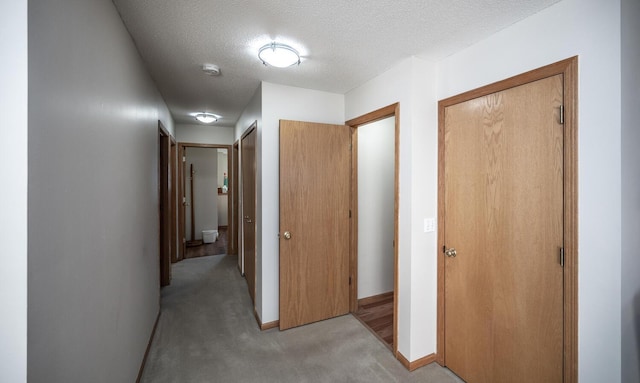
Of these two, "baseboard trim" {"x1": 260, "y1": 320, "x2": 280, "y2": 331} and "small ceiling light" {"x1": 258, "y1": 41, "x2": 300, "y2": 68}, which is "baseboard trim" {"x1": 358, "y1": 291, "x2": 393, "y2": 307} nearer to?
"baseboard trim" {"x1": 260, "y1": 320, "x2": 280, "y2": 331}

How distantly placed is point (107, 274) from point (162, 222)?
2305 millimetres

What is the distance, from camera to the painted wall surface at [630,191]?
1174 millimetres

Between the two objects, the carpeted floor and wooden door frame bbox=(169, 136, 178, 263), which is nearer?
the carpeted floor

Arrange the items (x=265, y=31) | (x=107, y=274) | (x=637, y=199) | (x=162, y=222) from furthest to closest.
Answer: (x=162, y=222)
(x=265, y=31)
(x=107, y=274)
(x=637, y=199)

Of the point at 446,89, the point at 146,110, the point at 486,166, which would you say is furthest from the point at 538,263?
the point at 146,110

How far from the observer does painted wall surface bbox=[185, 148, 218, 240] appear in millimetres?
6094

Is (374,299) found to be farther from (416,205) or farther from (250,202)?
(250,202)

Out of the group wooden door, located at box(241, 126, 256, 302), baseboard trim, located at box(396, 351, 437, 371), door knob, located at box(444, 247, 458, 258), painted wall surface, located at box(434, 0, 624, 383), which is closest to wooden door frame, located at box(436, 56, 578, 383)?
painted wall surface, located at box(434, 0, 624, 383)

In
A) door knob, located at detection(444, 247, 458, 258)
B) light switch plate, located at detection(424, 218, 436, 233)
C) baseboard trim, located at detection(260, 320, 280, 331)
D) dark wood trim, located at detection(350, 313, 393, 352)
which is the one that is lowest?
dark wood trim, located at detection(350, 313, 393, 352)

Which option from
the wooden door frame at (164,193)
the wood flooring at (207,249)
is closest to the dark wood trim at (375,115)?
the wooden door frame at (164,193)

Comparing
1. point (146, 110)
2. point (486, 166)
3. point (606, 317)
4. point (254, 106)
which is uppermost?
point (254, 106)

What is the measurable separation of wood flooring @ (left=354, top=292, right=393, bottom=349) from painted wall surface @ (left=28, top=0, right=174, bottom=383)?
2037 mm

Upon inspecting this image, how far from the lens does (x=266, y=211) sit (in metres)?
2.68

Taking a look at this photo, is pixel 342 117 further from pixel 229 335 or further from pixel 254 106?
pixel 229 335
